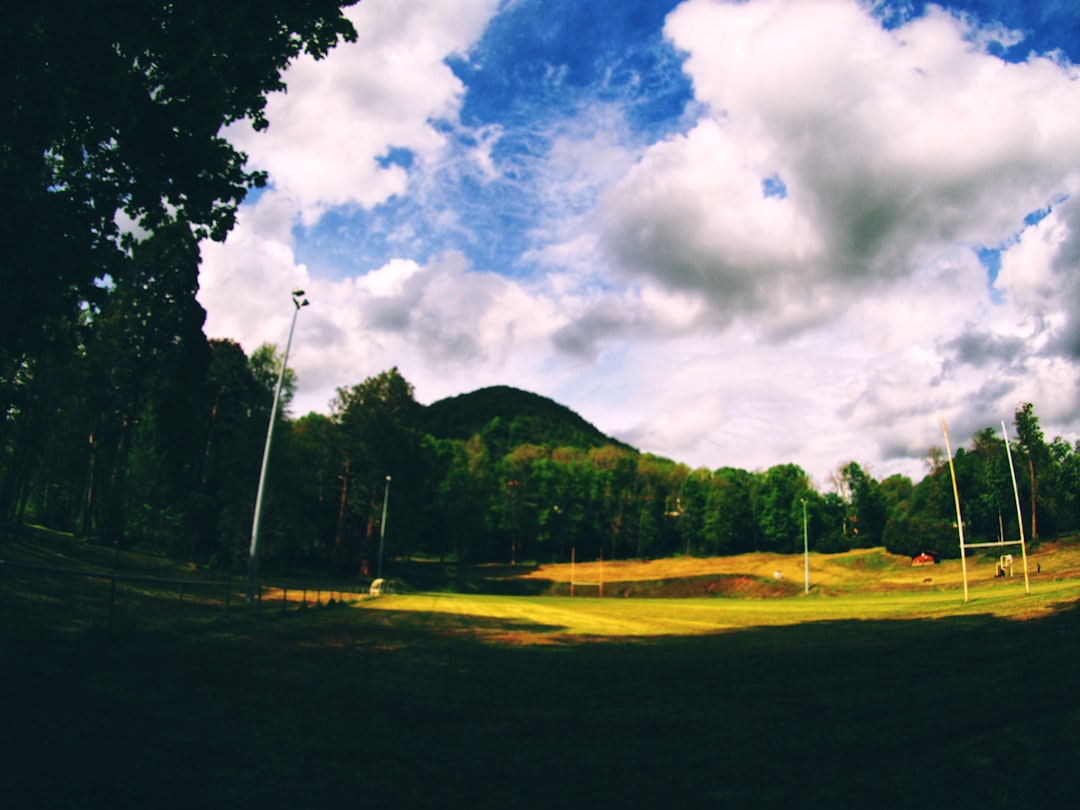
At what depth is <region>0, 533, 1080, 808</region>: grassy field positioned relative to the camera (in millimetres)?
4812

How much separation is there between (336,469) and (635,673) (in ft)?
183

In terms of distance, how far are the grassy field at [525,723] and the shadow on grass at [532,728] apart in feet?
0.10

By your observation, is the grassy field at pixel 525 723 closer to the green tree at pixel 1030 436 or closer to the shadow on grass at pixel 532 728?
the shadow on grass at pixel 532 728

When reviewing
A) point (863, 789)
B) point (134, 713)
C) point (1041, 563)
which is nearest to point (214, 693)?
point (134, 713)

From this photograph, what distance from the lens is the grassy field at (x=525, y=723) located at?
481 cm

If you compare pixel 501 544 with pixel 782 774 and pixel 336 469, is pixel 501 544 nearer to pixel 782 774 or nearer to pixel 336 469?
pixel 336 469

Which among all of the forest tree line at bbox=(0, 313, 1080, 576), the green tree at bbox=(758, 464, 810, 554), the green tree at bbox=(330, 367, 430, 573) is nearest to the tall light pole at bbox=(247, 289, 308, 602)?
the forest tree line at bbox=(0, 313, 1080, 576)

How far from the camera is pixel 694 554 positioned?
345ft

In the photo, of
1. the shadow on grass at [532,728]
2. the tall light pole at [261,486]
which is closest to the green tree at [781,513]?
the tall light pole at [261,486]

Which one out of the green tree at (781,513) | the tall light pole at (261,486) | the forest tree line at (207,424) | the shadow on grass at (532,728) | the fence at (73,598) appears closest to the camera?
the shadow on grass at (532,728)

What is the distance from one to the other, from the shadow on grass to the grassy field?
0.03 meters

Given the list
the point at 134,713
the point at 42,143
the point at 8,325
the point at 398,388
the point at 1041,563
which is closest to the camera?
the point at 134,713

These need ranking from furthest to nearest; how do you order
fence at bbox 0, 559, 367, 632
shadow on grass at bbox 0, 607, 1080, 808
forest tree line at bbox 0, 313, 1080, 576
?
forest tree line at bbox 0, 313, 1080, 576, fence at bbox 0, 559, 367, 632, shadow on grass at bbox 0, 607, 1080, 808

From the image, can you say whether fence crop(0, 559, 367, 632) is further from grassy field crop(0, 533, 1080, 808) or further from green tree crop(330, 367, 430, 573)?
green tree crop(330, 367, 430, 573)
